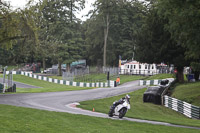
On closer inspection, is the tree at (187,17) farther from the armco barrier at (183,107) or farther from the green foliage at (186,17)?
the armco barrier at (183,107)

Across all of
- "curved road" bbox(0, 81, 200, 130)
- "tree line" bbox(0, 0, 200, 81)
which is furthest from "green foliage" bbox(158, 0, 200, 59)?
"curved road" bbox(0, 81, 200, 130)

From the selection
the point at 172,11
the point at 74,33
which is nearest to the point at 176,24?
the point at 172,11

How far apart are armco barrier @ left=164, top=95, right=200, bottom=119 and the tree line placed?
138 inches

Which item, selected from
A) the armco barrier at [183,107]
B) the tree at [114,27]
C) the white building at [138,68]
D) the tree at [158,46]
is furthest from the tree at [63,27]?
the armco barrier at [183,107]

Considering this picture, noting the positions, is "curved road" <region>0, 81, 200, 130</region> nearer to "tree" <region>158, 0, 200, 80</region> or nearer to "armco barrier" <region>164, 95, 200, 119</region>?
"armco barrier" <region>164, 95, 200, 119</region>

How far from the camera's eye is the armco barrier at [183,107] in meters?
23.3

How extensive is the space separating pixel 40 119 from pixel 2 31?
12626 mm

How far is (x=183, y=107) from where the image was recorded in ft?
83.8

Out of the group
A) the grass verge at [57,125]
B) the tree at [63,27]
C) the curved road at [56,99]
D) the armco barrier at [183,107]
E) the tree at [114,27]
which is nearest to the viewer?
the grass verge at [57,125]

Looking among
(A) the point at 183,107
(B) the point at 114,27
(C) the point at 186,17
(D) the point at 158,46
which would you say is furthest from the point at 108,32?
(C) the point at 186,17

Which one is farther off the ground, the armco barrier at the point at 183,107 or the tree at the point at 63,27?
the tree at the point at 63,27

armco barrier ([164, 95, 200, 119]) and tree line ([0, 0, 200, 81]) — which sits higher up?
tree line ([0, 0, 200, 81])

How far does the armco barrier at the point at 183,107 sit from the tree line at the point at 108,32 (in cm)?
351

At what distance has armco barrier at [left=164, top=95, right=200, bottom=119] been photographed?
76.3 feet
